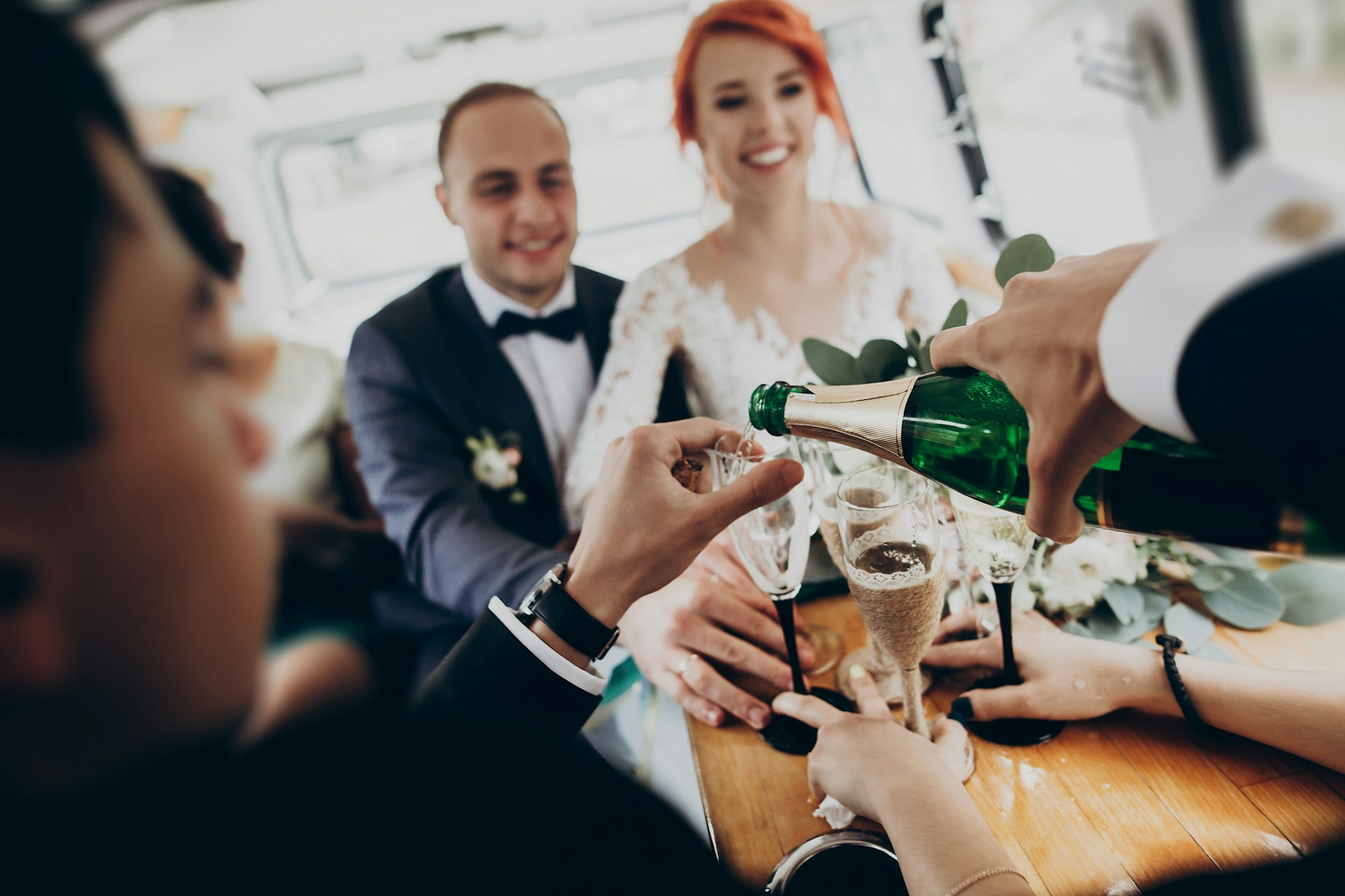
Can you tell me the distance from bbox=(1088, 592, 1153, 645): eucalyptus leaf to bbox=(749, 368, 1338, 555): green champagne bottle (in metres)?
0.18

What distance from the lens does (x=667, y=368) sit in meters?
1.33

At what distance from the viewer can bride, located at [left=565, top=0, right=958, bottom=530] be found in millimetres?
1179

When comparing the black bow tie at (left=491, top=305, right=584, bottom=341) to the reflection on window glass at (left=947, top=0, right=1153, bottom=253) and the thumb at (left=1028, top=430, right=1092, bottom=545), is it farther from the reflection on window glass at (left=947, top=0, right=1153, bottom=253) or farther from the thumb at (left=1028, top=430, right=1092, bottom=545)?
the thumb at (left=1028, top=430, right=1092, bottom=545)

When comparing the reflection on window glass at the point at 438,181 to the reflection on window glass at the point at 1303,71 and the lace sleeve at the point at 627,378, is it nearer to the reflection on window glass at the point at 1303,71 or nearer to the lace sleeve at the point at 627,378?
the lace sleeve at the point at 627,378

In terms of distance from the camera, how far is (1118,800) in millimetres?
474

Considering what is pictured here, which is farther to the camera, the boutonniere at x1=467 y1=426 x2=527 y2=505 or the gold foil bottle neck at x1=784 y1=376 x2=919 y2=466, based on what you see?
the boutonniere at x1=467 y1=426 x2=527 y2=505

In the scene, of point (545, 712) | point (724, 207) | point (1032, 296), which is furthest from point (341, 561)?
point (724, 207)

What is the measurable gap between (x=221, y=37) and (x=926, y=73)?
224 centimetres

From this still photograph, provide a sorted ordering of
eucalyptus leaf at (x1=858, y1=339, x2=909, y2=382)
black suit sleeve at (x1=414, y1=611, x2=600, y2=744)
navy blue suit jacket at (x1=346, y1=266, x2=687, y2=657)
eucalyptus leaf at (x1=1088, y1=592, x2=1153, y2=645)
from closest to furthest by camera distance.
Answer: black suit sleeve at (x1=414, y1=611, x2=600, y2=744), eucalyptus leaf at (x1=1088, y1=592, x2=1153, y2=645), eucalyptus leaf at (x1=858, y1=339, x2=909, y2=382), navy blue suit jacket at (x1=346, y1=266, x2=687, y2=657)

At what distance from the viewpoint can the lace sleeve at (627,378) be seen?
46.0 inches

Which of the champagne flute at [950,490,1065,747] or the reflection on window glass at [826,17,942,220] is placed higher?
the reflection on window glass at [826,17,942,220]

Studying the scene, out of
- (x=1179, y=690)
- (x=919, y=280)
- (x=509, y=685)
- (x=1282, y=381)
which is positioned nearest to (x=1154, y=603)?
(x=1179, y=690)

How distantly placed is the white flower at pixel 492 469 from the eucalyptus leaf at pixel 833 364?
24.5 inches

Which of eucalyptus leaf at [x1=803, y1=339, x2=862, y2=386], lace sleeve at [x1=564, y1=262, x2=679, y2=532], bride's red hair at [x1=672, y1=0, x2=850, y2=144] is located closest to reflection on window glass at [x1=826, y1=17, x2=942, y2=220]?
bride's red hair at [x1=672, y1=0, x2=850, y2=144]
